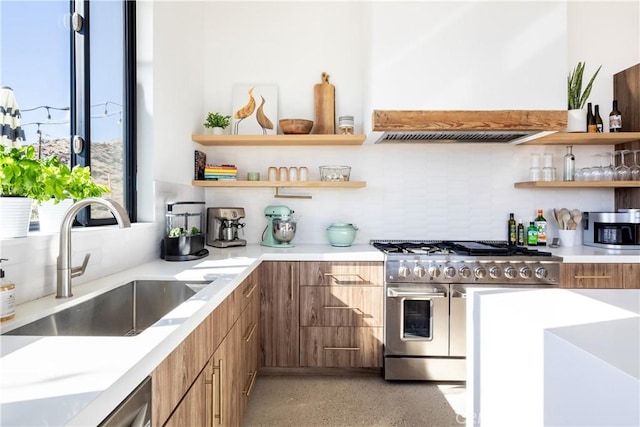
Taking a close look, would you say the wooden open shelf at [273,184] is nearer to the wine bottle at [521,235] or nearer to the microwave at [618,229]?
the wine bottle at [521,235]

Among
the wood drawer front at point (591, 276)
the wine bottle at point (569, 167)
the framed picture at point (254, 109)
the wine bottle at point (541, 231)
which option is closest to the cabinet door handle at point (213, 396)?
the framed picture at point (254, 109)

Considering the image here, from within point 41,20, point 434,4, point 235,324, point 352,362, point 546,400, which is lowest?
point 352,362

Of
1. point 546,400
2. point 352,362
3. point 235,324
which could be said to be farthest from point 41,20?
point 352,362

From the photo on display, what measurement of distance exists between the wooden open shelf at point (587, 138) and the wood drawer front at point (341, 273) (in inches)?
63.8

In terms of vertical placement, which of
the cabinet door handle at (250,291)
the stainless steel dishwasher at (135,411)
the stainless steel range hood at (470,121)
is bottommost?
the cabinet door handle at (250,291)

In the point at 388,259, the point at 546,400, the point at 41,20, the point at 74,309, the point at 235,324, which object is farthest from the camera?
the point at 388,259

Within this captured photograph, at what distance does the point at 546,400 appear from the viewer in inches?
31.6

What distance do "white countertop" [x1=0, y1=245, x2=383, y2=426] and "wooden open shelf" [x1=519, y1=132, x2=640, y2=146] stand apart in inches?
104

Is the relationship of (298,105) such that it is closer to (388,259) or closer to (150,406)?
(388,259)

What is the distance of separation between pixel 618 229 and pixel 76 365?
3.38 meters

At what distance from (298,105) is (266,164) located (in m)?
0.56

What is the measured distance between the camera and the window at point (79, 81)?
1526 mm

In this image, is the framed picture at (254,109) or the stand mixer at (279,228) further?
the framed picture at (254,109)

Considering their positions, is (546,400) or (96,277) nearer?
(546,400)
